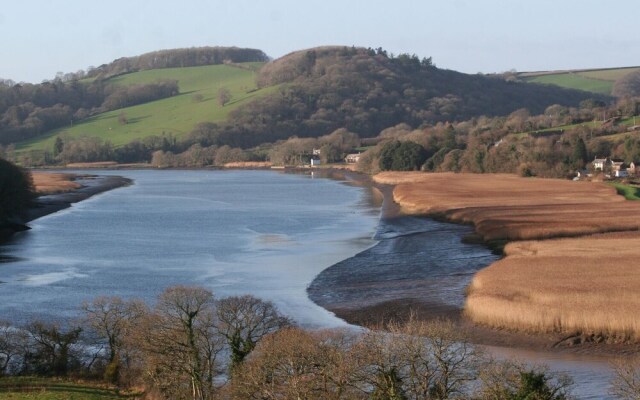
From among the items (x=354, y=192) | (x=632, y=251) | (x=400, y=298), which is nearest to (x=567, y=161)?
(x=354, y=192)

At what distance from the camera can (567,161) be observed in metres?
114

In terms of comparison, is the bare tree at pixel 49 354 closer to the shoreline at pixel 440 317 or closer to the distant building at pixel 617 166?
the shoreline at pixel 440 317

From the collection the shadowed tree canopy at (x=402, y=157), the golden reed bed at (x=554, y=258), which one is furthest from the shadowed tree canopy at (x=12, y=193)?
the shadowed tree canopy at (x=402, y=157)

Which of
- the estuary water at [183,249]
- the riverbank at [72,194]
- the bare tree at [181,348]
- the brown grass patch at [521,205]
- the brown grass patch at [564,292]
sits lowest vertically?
the riverbank at [72,194]

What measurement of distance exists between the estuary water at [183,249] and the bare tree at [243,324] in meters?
6.99

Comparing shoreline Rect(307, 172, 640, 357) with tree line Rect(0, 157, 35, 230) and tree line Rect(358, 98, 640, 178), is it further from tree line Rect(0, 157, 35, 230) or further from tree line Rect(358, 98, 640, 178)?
tree line Rect(358, 98, 640, 178)

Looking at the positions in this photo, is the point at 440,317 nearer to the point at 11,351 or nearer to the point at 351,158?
the point at 11,351

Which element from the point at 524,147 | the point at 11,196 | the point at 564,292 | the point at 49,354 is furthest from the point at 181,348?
the point at 524,147

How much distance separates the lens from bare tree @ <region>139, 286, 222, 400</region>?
2355 centimetres

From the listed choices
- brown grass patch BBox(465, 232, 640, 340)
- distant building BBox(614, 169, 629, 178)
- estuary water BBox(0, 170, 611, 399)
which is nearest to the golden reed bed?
brown grass patch BBox(465, 232, 640, 340)

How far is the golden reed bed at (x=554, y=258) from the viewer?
105 ft

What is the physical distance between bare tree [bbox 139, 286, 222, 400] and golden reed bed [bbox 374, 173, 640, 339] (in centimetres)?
1150

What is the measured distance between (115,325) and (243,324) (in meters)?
4.01

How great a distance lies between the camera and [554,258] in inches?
1726
